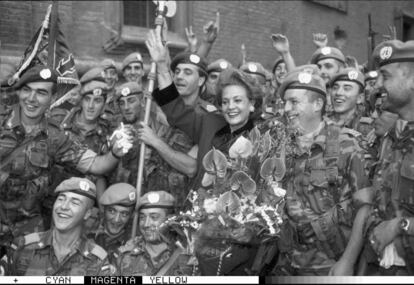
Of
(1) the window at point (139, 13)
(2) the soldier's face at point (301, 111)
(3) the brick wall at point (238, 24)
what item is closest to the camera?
(2) the soldier's face at point (301, 111)

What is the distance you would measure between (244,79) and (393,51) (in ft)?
3.63

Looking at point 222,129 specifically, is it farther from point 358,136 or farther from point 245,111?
point 358,136

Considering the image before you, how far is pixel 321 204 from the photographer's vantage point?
12.1ft

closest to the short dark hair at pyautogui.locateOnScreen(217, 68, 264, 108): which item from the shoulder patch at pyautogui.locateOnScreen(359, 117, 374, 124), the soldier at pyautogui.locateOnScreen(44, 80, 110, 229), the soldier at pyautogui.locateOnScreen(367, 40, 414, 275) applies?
the soldier at pyautogui.locateOnScreen(367, 40, 414, 275)

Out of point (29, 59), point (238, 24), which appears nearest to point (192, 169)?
point (29, 59)

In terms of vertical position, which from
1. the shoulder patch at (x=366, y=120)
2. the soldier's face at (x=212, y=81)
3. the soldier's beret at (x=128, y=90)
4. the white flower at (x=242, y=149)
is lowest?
the white flower at (x=242, y=149)

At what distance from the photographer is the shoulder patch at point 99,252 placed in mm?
4359

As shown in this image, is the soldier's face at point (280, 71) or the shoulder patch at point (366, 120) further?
the soldier's face at point (280, 71)

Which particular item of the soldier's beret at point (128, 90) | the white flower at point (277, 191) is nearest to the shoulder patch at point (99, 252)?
the white flower at point (277, 191)

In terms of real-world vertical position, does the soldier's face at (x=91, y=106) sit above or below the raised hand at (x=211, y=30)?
below

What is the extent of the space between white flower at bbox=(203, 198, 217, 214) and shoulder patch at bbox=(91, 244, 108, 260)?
151 centimetres

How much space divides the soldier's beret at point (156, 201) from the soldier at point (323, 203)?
1199 mm

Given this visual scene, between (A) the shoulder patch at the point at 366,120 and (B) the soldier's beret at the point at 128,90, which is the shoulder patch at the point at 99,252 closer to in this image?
(B) the soldier's beret at the point at 128,90

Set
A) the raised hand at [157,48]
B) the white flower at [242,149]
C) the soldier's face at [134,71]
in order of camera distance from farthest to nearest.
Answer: the soldier's face at [134,71]
the raised hand at [157,48]
the white flower at [242,149]
